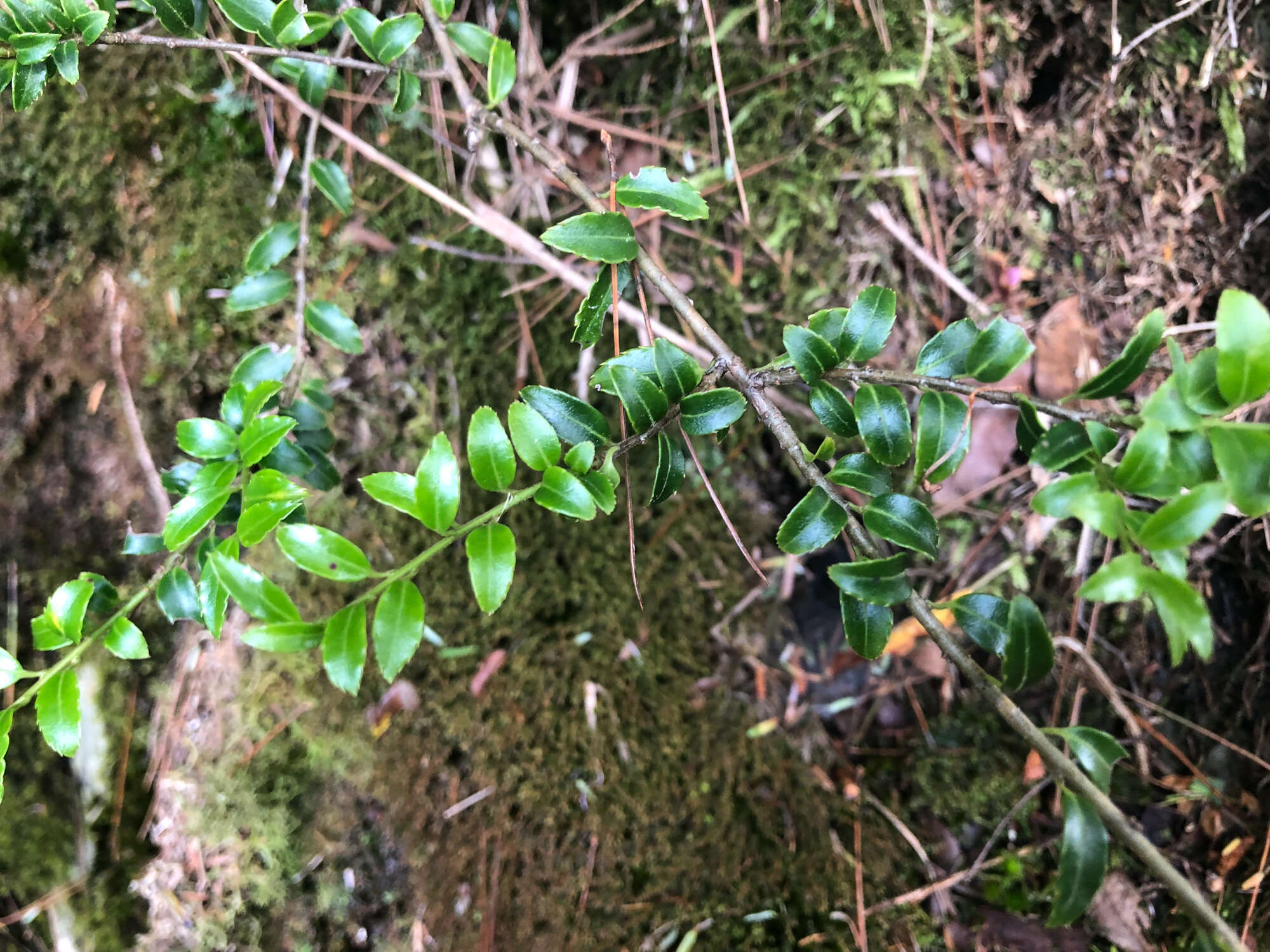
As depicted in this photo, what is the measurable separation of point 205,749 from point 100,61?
74.2 inches

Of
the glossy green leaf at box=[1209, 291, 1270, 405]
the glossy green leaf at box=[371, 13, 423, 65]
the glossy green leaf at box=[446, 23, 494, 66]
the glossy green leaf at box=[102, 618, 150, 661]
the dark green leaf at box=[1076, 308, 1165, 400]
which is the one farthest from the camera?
the glossy green leaf at box=[446, 23, 494, 66]

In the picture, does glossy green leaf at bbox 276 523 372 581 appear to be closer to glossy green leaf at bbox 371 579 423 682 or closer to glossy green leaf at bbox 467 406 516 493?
glossy green leaf at bbox 371 579 423 682

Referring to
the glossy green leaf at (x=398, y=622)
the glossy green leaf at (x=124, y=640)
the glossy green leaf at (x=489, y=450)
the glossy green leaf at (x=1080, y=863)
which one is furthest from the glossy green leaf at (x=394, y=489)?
the glossy green leaf at (x=1080, y=863)

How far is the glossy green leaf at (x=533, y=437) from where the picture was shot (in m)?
0.95

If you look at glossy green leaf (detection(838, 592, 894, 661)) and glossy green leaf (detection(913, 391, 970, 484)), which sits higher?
glossy green leaf (detection(913, 391, 970, 484))

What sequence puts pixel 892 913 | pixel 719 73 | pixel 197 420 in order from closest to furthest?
pixel 197 420, pixel 719 73, pixel 892 913

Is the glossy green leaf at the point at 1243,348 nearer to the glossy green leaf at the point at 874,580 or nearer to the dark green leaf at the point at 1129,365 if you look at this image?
the dark green leaf at the point at 1129,365

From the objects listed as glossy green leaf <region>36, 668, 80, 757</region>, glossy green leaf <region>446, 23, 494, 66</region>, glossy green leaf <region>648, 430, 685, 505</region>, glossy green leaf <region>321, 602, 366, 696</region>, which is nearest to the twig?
glossy green leaf <region>446, 23, 494, 66</region>

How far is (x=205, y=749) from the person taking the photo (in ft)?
6.26

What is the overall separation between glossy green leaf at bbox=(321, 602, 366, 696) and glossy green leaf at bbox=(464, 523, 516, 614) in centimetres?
19

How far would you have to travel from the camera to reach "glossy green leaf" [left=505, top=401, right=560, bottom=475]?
0.95m

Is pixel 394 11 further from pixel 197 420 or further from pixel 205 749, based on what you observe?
pixel 205 749

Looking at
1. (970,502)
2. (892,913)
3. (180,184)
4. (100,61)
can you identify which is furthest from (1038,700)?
(100,61)

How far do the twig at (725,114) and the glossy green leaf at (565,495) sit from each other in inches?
48.6
